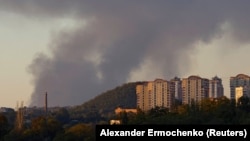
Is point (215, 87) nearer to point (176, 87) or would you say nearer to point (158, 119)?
point (176, 87)

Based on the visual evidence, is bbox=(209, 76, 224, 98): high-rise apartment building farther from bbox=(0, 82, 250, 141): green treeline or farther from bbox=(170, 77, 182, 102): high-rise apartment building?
bbox=(0, 82, 250, 141): green treeline

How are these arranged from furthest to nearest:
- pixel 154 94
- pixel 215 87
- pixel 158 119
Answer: pixel 154 94
pixel 215 87
pixel 158 119

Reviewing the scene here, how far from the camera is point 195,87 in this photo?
8369cm

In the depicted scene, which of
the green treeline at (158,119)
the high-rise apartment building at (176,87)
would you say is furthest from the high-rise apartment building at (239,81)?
the green treeline at (158,119)

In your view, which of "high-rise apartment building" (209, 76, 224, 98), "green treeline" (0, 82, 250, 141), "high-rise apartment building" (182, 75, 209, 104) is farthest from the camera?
"high-rise apartment building" (209, 76, 224, 98)

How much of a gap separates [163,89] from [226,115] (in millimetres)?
55283

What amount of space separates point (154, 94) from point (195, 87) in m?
6.73

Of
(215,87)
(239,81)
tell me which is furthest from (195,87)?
(239,81)

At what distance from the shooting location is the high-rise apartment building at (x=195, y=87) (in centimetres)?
8210

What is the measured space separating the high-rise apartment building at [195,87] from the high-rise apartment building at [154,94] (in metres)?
2.05

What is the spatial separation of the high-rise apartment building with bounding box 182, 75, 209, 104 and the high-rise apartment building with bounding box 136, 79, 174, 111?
2.05 m

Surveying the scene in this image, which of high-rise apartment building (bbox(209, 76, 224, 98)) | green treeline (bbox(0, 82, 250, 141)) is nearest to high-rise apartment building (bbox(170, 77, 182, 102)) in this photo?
high-rise apartment building (bbox(209, 76, 224, 98))

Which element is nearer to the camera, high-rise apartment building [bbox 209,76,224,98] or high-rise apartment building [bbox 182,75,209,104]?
high-rise apartment building [bbox 182,75,209,104]

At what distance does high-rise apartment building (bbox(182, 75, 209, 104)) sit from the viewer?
8210 cm
